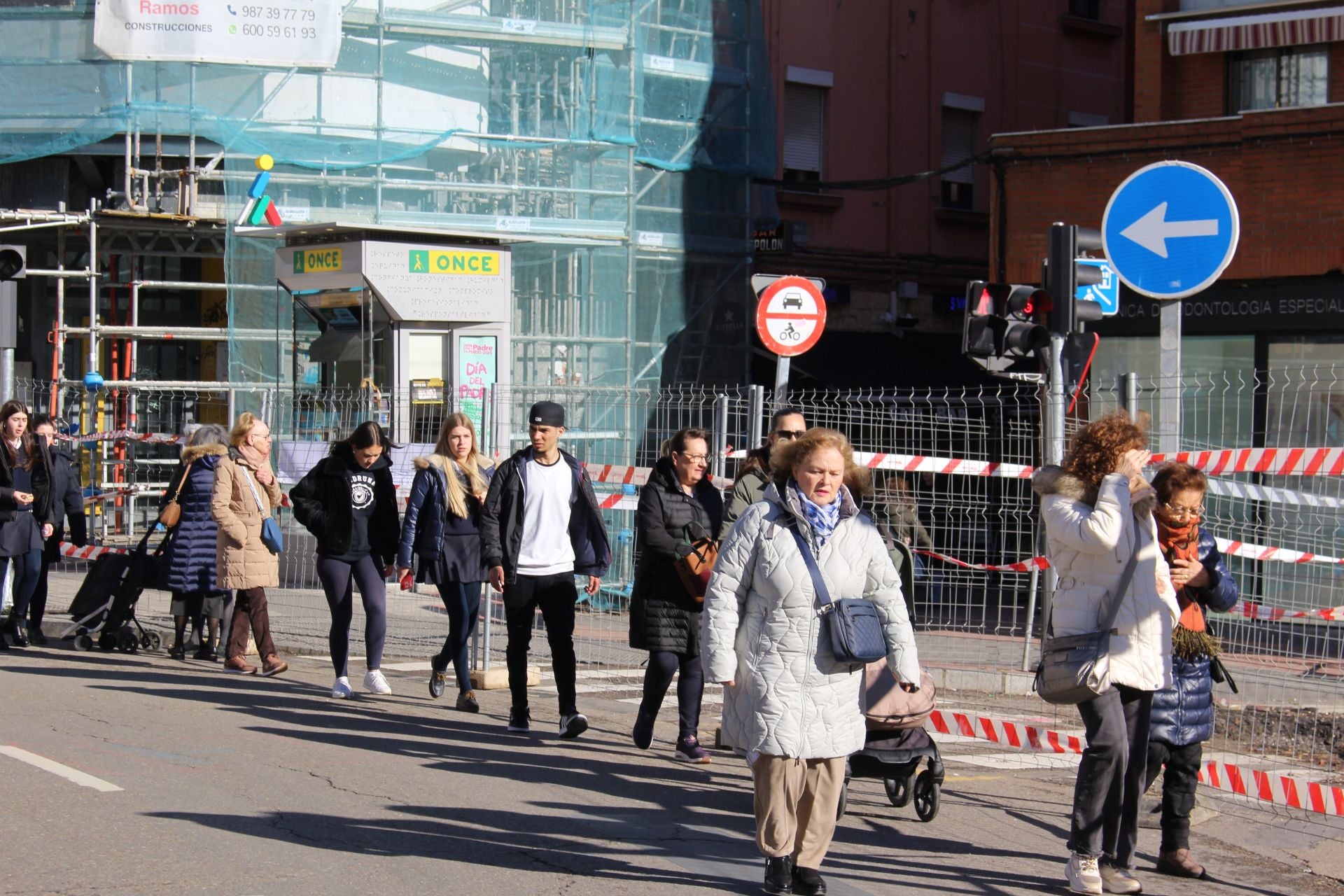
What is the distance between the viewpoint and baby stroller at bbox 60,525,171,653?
40.8 ft

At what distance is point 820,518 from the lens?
20.0 ft

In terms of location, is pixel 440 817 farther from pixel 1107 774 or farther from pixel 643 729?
pixel 1107 774

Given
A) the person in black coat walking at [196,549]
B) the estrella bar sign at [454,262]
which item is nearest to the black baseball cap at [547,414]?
the person in black coat walking at [196,549]

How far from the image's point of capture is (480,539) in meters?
9.50

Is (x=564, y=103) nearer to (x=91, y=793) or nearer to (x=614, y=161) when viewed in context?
(x=614, y=161)

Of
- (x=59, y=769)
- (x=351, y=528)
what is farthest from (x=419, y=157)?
(x=59, y=769)

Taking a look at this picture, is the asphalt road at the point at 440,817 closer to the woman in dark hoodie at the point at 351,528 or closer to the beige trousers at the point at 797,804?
the beige trousers at the point at 797,804

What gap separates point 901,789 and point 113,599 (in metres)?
7.22

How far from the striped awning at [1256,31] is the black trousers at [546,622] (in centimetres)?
1230

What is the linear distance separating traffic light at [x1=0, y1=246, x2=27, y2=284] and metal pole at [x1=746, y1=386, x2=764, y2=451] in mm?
7396

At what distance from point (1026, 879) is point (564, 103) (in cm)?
1461

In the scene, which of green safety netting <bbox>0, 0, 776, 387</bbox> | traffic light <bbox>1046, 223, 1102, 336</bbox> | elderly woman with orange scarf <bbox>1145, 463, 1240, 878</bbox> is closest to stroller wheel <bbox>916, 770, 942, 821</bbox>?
elderly woman with orange scarf <bbox>1145, 463, 1240, 878</bbox>

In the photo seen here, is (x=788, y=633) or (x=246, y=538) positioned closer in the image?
(x=788, y=633)

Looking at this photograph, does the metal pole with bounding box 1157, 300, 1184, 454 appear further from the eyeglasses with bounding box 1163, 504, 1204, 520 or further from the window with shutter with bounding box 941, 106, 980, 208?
the window with shutter with bounding box 941, 106, 980, 208
